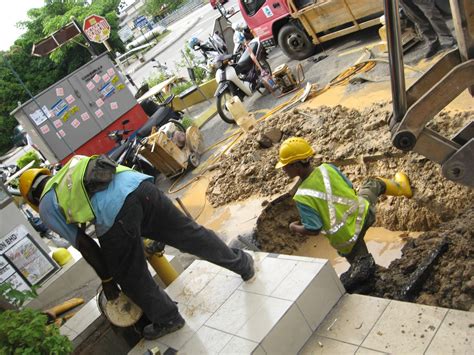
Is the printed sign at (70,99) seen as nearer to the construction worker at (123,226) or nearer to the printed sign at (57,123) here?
the printed sign at (57,123)

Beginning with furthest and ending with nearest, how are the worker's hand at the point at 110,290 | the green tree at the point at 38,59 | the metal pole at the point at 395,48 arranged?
1. the green tree at the point at 38,59
2. the worker's hand at the point at 110,290
3. the metal pole at the point at 395,48

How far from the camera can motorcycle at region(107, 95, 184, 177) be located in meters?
10.6

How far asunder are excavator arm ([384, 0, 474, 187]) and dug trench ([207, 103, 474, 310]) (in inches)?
31.1

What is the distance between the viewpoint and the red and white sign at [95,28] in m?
14.5

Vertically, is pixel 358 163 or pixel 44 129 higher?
pixel 44 129

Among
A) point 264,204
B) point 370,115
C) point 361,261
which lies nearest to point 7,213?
point 264,204

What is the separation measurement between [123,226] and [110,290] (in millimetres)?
689

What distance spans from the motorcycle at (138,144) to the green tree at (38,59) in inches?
467

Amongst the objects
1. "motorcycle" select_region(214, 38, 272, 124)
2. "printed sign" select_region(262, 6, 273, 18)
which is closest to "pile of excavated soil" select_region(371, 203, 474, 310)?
"motorcycle" select_region(214, 38, 272, 124)

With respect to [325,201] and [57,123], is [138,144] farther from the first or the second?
[325,201]

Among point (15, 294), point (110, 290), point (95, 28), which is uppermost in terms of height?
point (95, 28)

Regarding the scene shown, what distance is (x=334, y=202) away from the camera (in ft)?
12.5

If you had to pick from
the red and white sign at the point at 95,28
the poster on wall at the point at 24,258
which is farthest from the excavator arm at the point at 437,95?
the red and white sign at the point at 95,28

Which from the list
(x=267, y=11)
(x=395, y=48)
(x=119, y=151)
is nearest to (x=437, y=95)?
(x=395, y=48)
